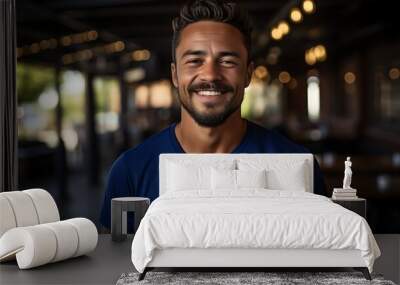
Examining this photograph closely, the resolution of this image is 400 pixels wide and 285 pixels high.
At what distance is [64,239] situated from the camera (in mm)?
5367

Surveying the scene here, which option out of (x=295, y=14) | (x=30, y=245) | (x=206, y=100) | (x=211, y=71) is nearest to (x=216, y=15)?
(x=211, y=71)

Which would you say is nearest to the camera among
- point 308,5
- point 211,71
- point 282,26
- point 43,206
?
point 43,206

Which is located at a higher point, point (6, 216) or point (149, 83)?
point (149, 83)

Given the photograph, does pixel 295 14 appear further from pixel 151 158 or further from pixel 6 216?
pixel 6 216

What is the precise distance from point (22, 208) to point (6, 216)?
19 cm

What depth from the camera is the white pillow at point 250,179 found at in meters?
6.12

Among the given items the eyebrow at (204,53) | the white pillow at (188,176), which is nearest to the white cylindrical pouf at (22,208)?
the white pillow at (188,176)

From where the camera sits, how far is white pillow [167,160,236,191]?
6.19 meters

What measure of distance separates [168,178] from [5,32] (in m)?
2.25

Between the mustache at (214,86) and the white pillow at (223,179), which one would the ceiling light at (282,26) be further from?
the white pillow at (223,179)

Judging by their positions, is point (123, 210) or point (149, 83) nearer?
point (123, 210)

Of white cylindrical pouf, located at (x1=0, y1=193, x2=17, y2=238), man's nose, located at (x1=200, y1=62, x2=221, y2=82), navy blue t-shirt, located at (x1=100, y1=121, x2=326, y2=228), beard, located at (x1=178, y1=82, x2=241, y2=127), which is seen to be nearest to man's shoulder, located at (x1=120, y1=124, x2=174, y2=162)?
navy blue t-shirt, located at (x1=100, y1=121, x2=326, y2=228)

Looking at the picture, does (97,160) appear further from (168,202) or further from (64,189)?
(168,202)

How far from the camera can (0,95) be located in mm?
6961
